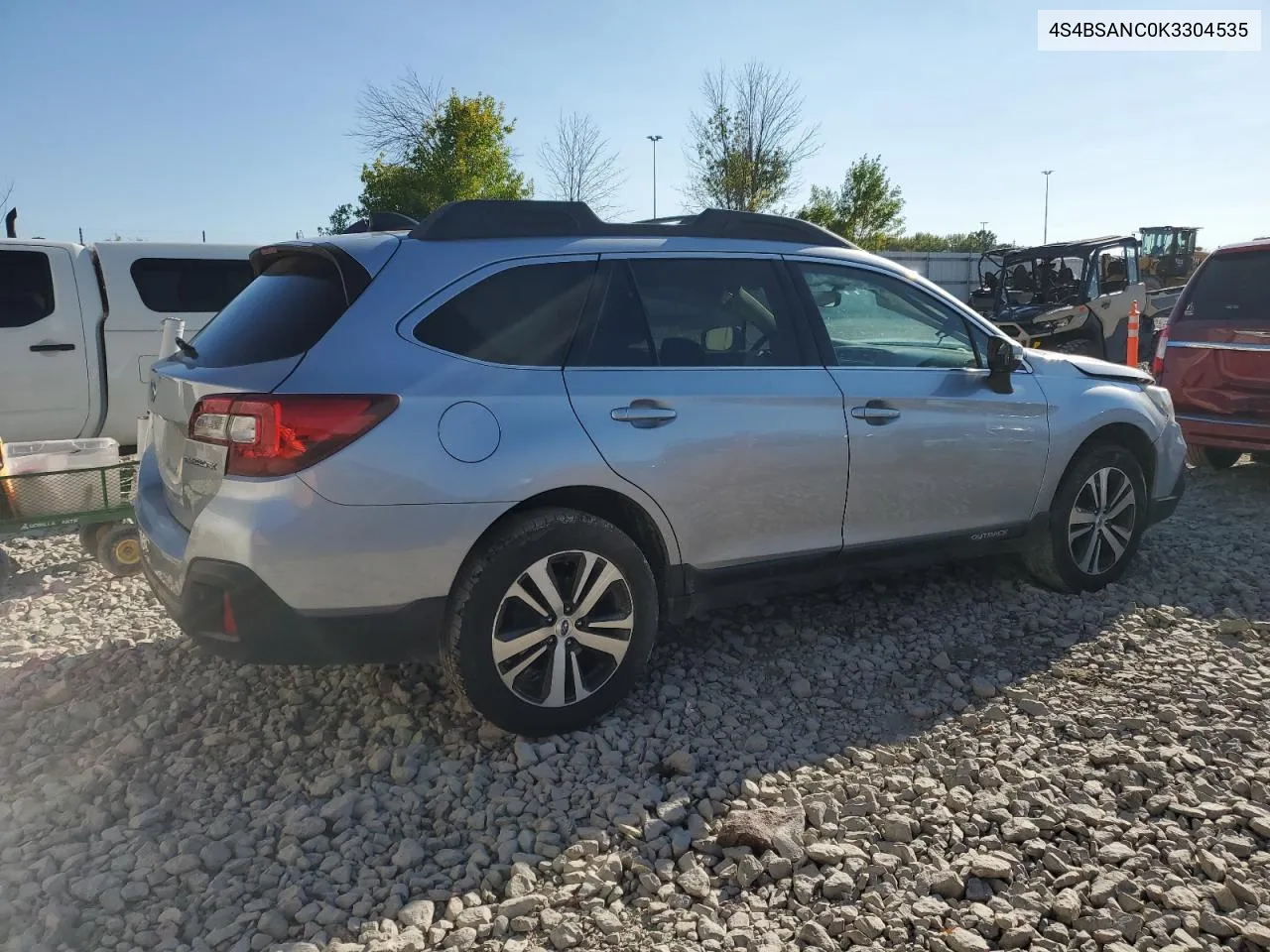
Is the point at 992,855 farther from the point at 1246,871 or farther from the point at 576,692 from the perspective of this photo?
the point at 576,692

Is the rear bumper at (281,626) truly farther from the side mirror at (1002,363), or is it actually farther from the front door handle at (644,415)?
the side mirror at (1002,363)

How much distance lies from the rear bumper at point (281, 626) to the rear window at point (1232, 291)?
657 cm

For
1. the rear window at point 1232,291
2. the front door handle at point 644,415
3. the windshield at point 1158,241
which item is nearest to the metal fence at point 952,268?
the windshield at point 1158,241

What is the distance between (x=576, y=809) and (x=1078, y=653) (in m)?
2.30

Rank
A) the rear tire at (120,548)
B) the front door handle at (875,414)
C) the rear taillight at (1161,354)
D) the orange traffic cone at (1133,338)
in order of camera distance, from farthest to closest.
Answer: the orange traffic cone at (1133,338) → the rear taillight at (1161,354) → the rear tire at (120,548) → the front door handle at (875,414)

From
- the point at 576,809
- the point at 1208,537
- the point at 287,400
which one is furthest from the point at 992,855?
the point at 1208,537

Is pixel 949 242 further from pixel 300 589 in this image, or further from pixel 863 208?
pixel 300 589

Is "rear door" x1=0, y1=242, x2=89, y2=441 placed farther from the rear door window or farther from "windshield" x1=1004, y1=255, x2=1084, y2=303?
"windshield" x1=1004, y1=255, x2=1084, y2=303

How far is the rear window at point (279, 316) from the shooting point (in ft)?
10.1

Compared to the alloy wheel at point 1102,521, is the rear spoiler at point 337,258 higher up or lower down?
higher up

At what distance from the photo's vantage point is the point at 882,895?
2.57 metres

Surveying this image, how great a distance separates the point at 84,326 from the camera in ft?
23.8

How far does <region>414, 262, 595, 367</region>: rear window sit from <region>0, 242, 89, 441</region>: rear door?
5376 millimetres

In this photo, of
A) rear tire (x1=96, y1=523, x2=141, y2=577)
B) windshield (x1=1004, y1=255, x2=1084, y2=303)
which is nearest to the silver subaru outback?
rear tire (x1=96, y1=523, x2=141, y2=577)
